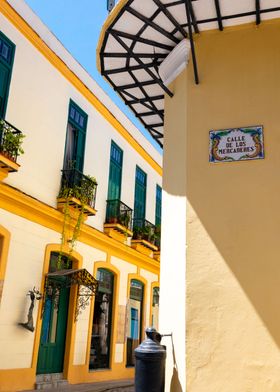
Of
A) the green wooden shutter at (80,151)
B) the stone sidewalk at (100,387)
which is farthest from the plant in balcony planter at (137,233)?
the stone sidewalk at (100,387)

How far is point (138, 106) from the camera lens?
7387mm

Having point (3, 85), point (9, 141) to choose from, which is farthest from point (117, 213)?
point (3, 85)

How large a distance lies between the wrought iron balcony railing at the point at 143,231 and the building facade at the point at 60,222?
57mm

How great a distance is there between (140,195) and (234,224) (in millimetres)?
12330

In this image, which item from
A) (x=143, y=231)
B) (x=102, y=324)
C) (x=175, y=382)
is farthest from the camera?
(x=143, y=231)

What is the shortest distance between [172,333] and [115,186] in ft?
33.3

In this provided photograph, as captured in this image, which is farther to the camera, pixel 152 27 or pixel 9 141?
pixel 9 141

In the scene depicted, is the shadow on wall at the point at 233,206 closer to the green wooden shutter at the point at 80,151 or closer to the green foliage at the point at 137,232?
the green wooden shutter at the point at 80,151

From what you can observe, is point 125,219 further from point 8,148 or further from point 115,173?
point 8,148

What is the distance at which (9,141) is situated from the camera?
936cm

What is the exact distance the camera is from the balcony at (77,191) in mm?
11359

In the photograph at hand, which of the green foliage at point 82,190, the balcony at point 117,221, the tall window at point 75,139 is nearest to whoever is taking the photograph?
the green foliage at point 82,190

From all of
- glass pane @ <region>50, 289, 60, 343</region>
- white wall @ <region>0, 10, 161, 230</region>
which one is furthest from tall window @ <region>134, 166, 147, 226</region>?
glass pane @ <region>50, 289, 60, 343</region>

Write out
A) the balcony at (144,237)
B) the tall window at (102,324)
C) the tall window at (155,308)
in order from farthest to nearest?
the tall window at (155,308) < the balcony at (144,237) < the tall window at (102,324)
